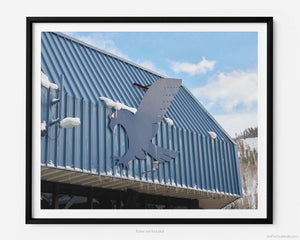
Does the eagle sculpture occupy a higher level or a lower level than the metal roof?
lower

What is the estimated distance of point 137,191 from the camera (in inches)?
245

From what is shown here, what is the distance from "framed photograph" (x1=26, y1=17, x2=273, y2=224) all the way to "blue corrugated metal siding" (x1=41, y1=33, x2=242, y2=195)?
0.01 m

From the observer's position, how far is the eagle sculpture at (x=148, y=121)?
6.14m

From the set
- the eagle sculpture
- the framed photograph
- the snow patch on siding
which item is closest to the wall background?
the framed photograph

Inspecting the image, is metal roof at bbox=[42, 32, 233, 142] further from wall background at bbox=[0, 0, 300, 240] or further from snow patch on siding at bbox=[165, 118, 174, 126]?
wall background at bbox=[0, 0, 300, 240]

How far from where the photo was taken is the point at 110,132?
6.07m

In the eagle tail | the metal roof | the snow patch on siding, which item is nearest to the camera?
the metal roof

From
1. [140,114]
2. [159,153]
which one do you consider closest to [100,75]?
[140,114]

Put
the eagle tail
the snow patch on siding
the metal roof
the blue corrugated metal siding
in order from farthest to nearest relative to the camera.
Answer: the snow patch on siding → the eagle tail → the metal roof → the blue corrugated metal siding

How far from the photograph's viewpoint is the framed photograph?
19.1 ft

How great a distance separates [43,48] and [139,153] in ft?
4.09
